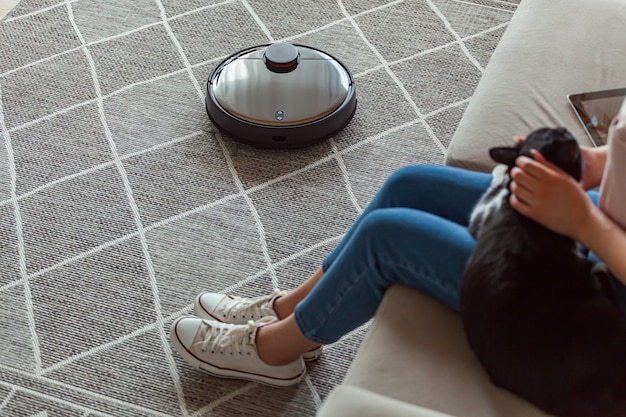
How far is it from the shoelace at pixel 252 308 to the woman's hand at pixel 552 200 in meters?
0.66

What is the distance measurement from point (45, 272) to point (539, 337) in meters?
1.25

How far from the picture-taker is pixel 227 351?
5.22 ft

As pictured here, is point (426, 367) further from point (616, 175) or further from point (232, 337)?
point (232, 337)

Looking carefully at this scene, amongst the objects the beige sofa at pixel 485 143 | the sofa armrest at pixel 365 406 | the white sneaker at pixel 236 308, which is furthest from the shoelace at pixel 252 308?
the sofa armrest at pixel 365 406

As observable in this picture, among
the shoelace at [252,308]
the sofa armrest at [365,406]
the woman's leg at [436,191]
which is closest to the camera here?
the sofa armrest at [365,406]

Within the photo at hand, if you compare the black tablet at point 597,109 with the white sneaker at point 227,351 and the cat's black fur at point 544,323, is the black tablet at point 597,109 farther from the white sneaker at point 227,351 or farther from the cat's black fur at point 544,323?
the white sneaker at point 227,351

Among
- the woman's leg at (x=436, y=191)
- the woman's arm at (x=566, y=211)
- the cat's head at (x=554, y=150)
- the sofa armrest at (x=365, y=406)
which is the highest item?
the cat's head at (x=554, y=150)

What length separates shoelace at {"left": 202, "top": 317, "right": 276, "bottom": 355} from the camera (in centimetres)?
157

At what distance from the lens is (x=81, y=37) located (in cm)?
254

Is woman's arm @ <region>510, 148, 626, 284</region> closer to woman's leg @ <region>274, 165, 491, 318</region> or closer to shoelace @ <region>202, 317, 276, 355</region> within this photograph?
woman's leg @ <region>274, 165, 491, 318</region>

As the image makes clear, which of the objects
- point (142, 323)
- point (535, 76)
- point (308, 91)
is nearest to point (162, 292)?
point (142, 323)

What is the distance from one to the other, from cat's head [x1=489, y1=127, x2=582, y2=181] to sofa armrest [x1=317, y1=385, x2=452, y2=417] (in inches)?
16.6

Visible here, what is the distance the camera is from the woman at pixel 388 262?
1143 millimetres

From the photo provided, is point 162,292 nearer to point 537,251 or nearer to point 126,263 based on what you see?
point 126,263
